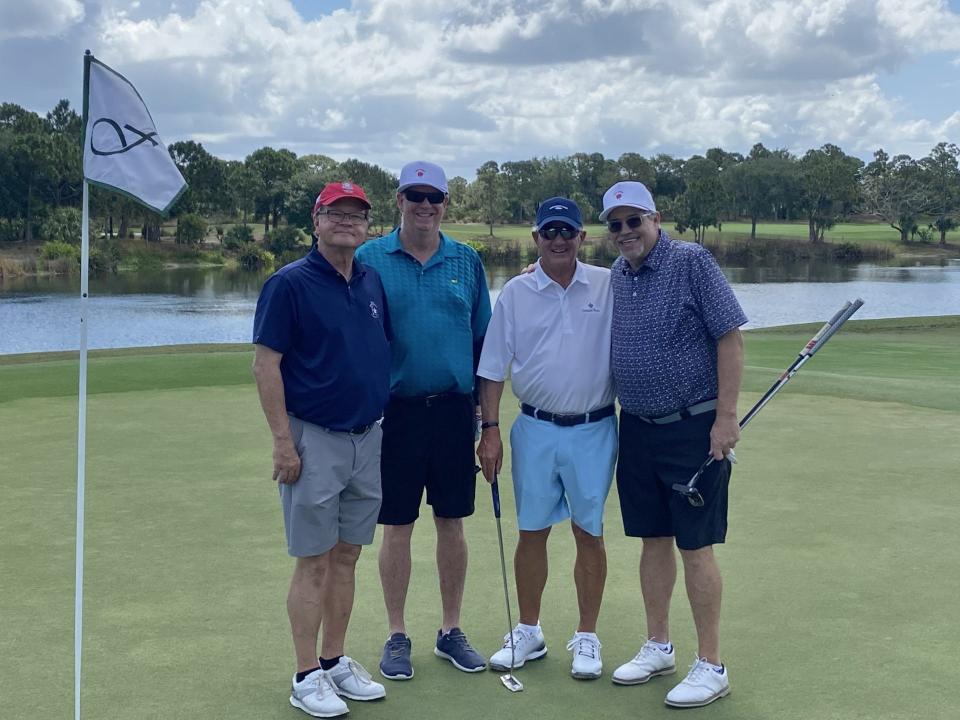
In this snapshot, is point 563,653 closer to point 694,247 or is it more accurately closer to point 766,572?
point 766,572

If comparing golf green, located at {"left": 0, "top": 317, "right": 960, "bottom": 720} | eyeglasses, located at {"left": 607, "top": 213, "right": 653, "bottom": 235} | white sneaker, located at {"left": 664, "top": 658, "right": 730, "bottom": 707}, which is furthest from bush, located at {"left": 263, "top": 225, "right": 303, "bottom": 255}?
white sneaker, located at {"left": 664, "top": 658, "right": 730, "bottom": 707}

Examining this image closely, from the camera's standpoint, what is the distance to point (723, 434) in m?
4.02

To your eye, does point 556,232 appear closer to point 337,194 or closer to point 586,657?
point 337,194

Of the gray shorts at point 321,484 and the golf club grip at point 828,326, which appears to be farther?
the golf club grip at point 828,326

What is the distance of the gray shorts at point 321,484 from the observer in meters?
3.97

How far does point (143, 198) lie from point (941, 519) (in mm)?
4531

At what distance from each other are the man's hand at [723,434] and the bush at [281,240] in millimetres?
64281

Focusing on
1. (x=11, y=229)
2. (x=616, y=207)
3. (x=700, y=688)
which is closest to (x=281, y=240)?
(x=11, y=229)

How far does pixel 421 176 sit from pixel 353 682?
205 cm

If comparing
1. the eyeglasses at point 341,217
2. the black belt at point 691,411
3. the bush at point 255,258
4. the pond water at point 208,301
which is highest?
the eyeglasses at point 341,217

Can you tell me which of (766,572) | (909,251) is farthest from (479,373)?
(909,251)

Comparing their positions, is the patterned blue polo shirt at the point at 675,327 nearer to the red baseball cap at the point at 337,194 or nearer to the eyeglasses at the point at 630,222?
the eyeglasses at the point at 630,222

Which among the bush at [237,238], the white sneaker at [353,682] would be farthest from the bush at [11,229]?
the white sneaker at [353,682]

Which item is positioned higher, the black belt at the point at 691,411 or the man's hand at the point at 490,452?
the black belt at the point at 691,411
